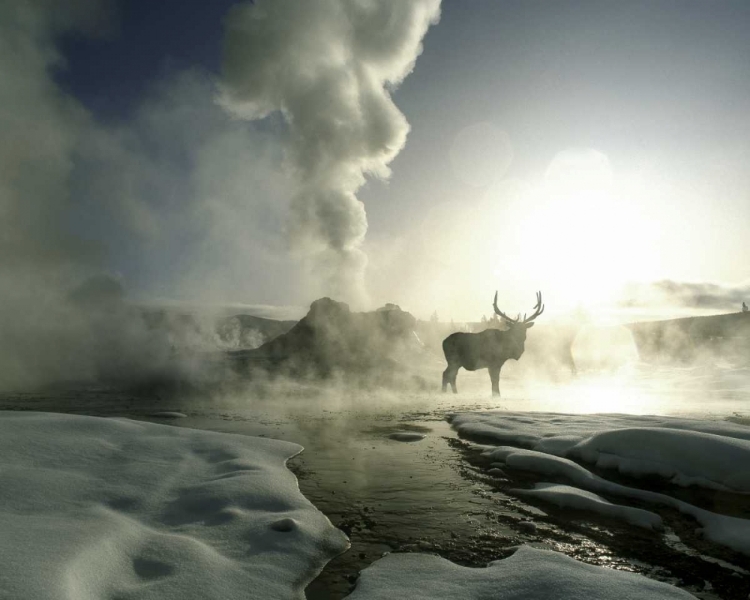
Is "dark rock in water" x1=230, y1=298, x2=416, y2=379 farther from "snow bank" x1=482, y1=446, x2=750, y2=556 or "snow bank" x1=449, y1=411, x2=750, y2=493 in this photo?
"snow bank" x1=482, y1=446, x2=750, y2=556

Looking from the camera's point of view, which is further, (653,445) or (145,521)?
(653,445)

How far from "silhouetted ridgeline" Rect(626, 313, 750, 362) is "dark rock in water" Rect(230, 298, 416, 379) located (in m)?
34.1

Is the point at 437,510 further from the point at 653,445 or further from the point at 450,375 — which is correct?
the point at 450,375

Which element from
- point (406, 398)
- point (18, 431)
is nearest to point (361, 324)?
point (406, 398)

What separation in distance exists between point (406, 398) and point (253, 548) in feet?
57.3

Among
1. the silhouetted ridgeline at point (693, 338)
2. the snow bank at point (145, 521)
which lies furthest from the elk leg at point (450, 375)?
the silhouetted ridgeline at point (693, 338)

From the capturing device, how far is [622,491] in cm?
686

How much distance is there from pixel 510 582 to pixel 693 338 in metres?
83.1

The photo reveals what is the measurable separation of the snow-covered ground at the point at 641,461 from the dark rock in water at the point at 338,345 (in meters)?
23.6

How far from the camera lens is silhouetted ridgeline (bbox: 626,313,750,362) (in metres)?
53.6

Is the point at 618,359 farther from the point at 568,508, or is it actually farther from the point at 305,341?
the point at 568,508

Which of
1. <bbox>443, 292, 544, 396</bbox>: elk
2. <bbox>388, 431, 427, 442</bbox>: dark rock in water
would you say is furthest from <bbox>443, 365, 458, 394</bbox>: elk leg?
<bbox>388, 431, 427, 442</bbox>: dark rock in water

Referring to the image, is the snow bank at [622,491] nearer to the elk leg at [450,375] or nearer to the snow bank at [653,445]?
the snow bank at [653,445]

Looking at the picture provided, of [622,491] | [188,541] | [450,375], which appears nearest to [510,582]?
[188,541]
